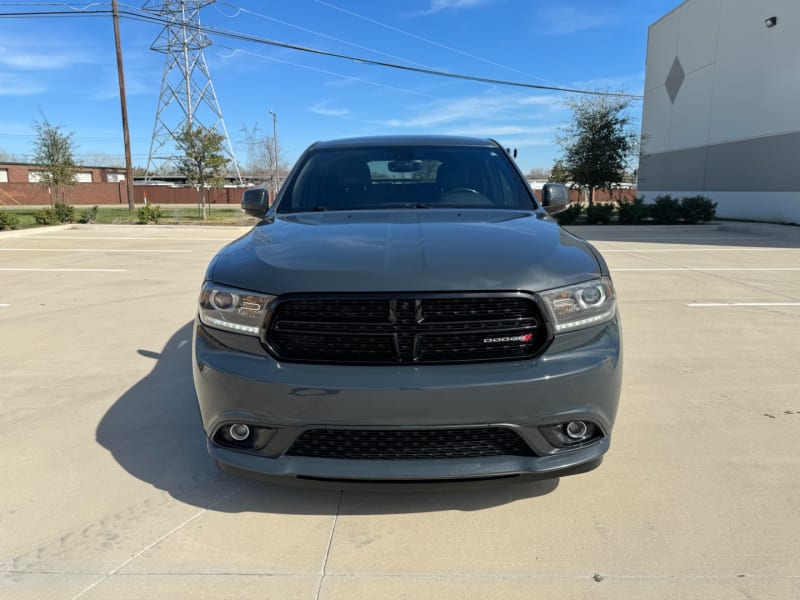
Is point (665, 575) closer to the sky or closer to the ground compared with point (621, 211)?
closer to the ground

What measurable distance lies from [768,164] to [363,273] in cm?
2370

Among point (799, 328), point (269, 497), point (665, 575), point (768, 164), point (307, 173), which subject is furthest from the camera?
point (768, 164)

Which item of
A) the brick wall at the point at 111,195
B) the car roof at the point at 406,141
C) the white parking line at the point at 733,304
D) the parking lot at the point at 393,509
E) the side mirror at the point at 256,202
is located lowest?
the parking lot at the point at 393,509

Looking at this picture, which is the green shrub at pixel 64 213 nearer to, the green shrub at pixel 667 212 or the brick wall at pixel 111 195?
the green shrub at pixel 667 212

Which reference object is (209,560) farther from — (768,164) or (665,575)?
(768,164)

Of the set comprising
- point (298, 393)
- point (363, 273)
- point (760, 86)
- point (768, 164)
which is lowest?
point (298, 393)

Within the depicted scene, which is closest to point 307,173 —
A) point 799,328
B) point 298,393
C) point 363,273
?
point 363,273

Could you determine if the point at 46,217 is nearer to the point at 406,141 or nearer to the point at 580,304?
the point at 406,141

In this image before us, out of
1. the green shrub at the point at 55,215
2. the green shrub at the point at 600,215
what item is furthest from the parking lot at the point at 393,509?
the green shrub at the point at 55,215

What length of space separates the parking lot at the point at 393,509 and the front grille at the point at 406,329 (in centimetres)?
55

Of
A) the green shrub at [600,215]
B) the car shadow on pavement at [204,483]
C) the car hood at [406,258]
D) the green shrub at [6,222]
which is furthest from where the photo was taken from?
the green shrub at [600,215]

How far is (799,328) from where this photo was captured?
5.58 metres

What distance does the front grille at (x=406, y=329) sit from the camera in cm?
215

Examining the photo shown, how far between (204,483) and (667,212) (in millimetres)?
19810
